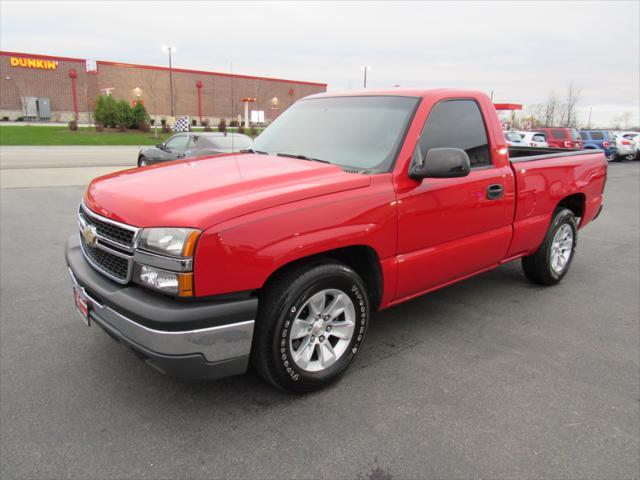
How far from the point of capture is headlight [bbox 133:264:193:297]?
2379mm

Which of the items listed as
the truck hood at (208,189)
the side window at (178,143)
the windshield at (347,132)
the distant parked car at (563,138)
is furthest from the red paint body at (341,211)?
the distant parked car at (563,138)

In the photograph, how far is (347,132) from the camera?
3580 millimetres

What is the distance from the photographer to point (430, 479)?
7.57 feet

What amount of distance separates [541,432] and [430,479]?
2.54 ft

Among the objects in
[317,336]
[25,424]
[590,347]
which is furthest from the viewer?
[590,347]

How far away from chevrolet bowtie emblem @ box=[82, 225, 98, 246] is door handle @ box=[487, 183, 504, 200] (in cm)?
280

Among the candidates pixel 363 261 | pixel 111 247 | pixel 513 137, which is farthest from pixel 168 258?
pixel 513 137

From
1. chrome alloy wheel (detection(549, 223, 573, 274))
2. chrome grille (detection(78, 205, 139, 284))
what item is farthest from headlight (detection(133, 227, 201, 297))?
chrome alloy wheel (detection(549, 223, 573, 274))

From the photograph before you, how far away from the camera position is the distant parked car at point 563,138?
74.5 ft

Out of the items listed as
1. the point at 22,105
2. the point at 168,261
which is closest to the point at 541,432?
the point at 168,261

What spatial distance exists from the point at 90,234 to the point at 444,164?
2192 millimetres

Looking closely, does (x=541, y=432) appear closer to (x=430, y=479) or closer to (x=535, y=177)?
(x=430, y=479)

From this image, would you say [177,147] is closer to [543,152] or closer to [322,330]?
[543,152]

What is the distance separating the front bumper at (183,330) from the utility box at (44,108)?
218 ft
